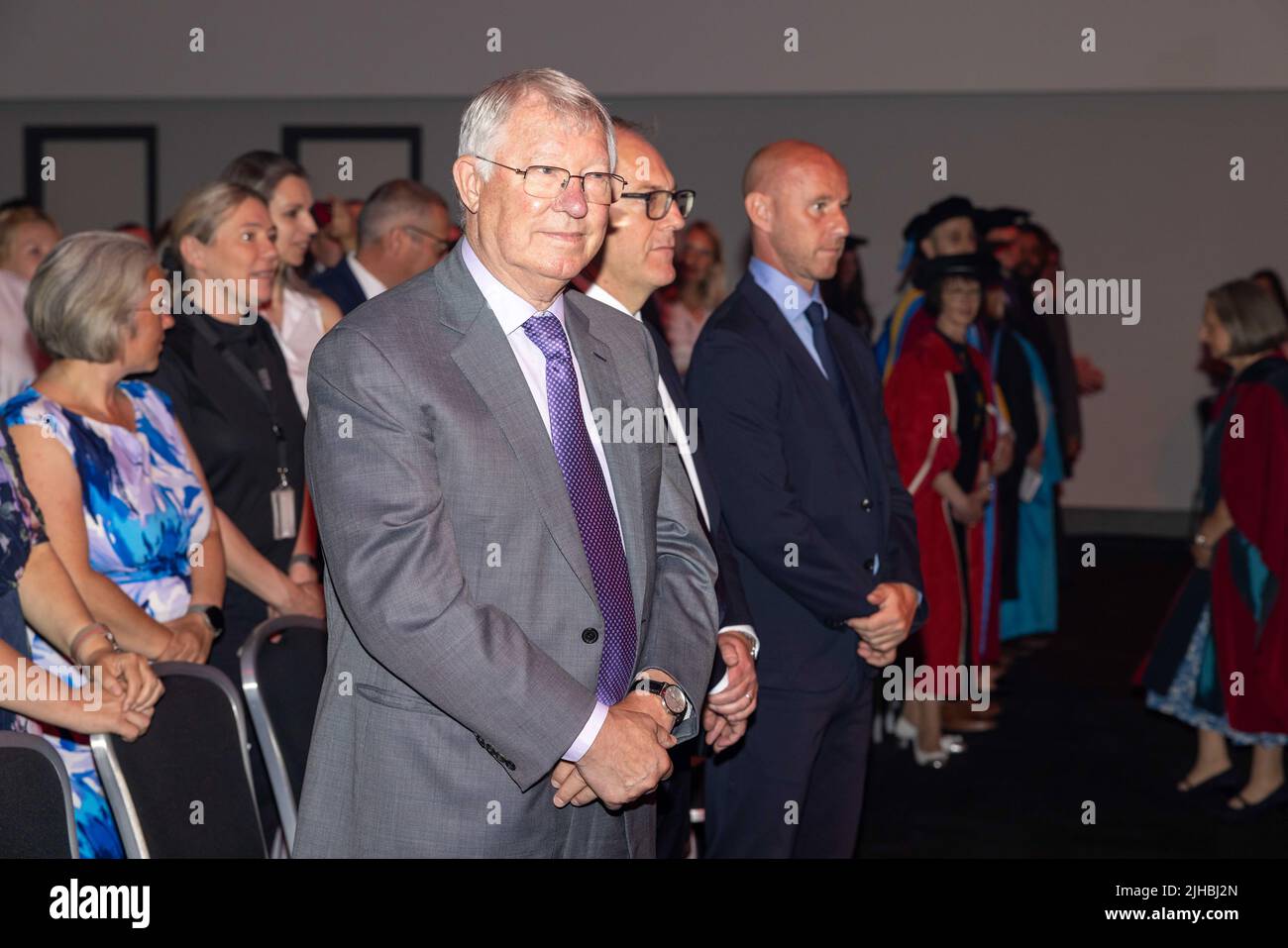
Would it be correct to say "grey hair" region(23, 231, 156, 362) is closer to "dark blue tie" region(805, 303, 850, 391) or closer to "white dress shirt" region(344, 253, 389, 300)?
"dark blue tie" region(805, 303, 850, 391)

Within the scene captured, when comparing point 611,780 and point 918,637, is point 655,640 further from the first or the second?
point 918,637

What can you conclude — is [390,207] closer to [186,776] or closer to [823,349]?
[823,349]

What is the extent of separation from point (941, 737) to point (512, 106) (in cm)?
386

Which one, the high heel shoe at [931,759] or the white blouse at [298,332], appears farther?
the high heel shoe at [931,759]

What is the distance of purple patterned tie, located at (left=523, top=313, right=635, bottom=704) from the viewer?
6.17ft

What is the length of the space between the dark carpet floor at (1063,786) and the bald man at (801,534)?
48.3 inches

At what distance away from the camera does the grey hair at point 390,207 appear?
4695mm

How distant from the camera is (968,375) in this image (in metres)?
4.95

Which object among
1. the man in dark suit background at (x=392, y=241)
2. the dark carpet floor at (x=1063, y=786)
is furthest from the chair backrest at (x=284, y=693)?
the man in dark suit background at (x=392, y=241)

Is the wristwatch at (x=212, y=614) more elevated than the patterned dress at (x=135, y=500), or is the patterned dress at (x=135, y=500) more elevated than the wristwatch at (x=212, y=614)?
the patterned dress at (x=135, y=500)

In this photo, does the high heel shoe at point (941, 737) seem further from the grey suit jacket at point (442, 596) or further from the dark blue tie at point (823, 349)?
the grey suit jacket at point (442, 596)

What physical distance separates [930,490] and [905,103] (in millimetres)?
5437
